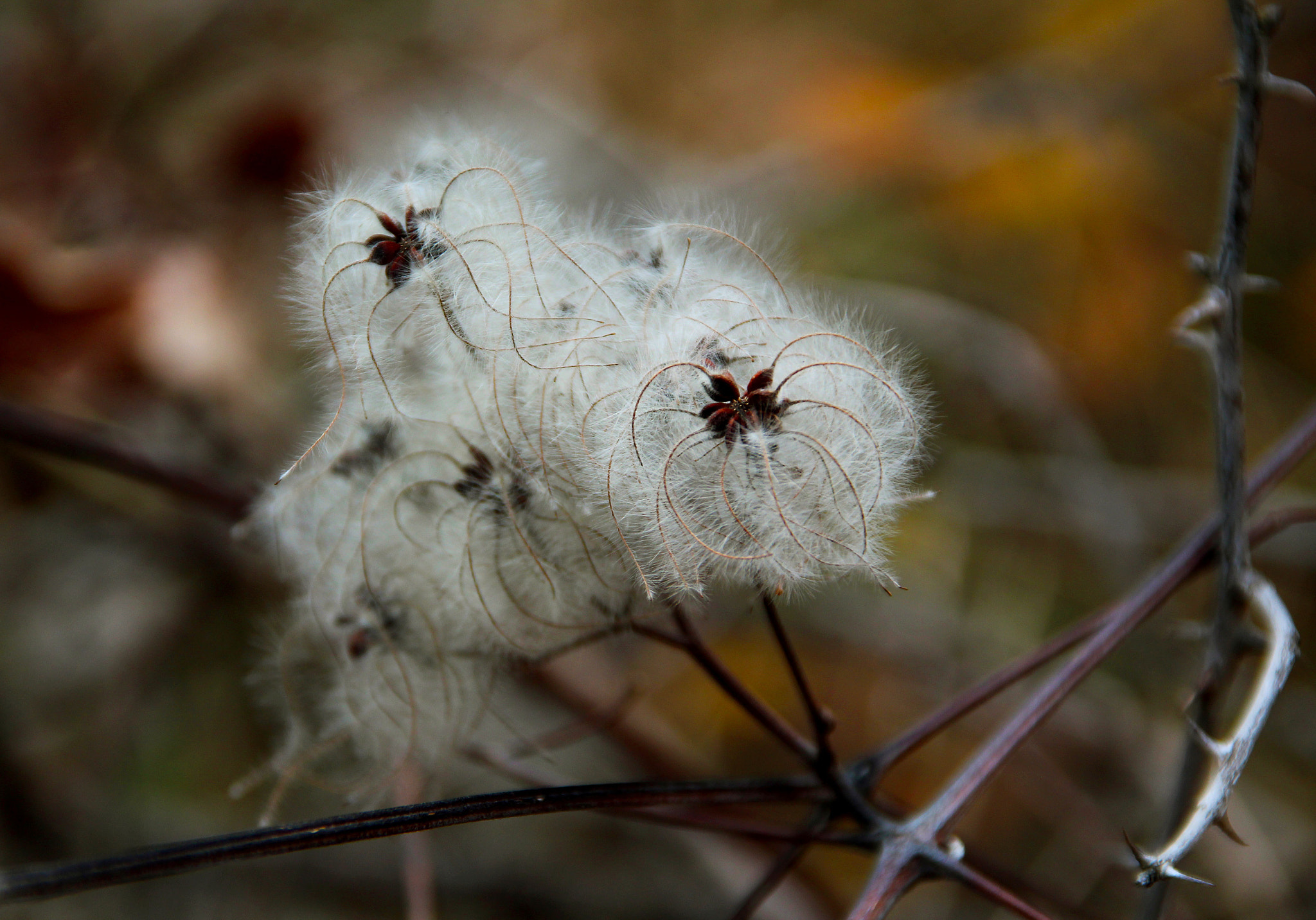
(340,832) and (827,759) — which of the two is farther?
(827,759)

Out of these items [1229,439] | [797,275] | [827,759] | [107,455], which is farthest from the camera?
[797,275]

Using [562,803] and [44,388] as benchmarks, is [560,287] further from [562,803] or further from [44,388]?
[44,388]

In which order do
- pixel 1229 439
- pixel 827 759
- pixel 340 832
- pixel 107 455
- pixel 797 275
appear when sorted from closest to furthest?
pixel 340 832 → pixel 827 759 → pixel 1229 439 → pixel 107 455 → pixel 797 275

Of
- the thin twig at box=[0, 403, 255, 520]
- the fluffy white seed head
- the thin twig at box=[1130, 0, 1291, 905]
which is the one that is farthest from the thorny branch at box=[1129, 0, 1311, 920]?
the thin twig at box=[0, 403, 255, 520]

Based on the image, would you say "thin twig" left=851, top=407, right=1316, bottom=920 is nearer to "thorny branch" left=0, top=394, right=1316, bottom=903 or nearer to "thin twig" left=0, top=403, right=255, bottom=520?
"thorny branch" left=0, top=394, right=1316, bottom=903

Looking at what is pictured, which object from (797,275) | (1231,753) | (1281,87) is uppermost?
(797,275)

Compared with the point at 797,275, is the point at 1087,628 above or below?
below

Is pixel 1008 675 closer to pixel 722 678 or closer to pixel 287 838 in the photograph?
pixel 722 678

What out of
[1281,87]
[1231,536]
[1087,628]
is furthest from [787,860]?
[1281,87]

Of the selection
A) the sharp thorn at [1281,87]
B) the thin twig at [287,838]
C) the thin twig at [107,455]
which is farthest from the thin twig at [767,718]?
the thin twig at [107,455]
